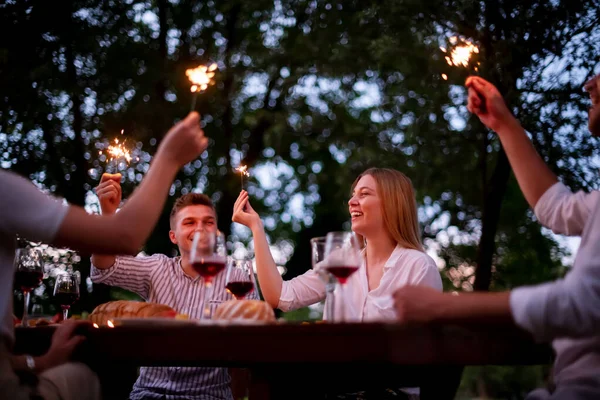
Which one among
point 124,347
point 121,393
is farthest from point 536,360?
point 121,393

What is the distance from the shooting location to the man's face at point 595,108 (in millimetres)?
2383

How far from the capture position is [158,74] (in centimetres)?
947

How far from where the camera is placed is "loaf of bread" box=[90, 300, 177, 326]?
2941 millimetres

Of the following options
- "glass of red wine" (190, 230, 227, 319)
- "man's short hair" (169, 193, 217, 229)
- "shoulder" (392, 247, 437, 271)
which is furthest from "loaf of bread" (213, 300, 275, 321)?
"man's short hair" (169, 193, 217, 229)

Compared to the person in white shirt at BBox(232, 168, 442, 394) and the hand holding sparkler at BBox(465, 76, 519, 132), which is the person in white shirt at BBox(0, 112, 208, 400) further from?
the person in white shirt at BBox(232, 168, 442, 394)

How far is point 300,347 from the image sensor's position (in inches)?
81.0

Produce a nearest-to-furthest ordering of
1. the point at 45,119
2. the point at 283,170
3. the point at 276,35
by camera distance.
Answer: the point at 45,119 < the point at 276,35 < the point at 283,170

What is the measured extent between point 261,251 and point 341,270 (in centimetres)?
143

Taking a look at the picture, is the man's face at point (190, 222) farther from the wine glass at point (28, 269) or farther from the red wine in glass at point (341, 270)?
the red wine in glass at point (341, 270)

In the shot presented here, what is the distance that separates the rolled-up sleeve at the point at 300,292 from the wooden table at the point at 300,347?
5.11 feet

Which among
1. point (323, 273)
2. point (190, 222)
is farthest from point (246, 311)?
point (190, 222)

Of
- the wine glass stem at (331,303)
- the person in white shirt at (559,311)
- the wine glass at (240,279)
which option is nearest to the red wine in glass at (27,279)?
the wine glass at (240,279)

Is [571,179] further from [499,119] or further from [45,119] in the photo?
[45,119]

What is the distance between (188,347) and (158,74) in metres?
7.87
